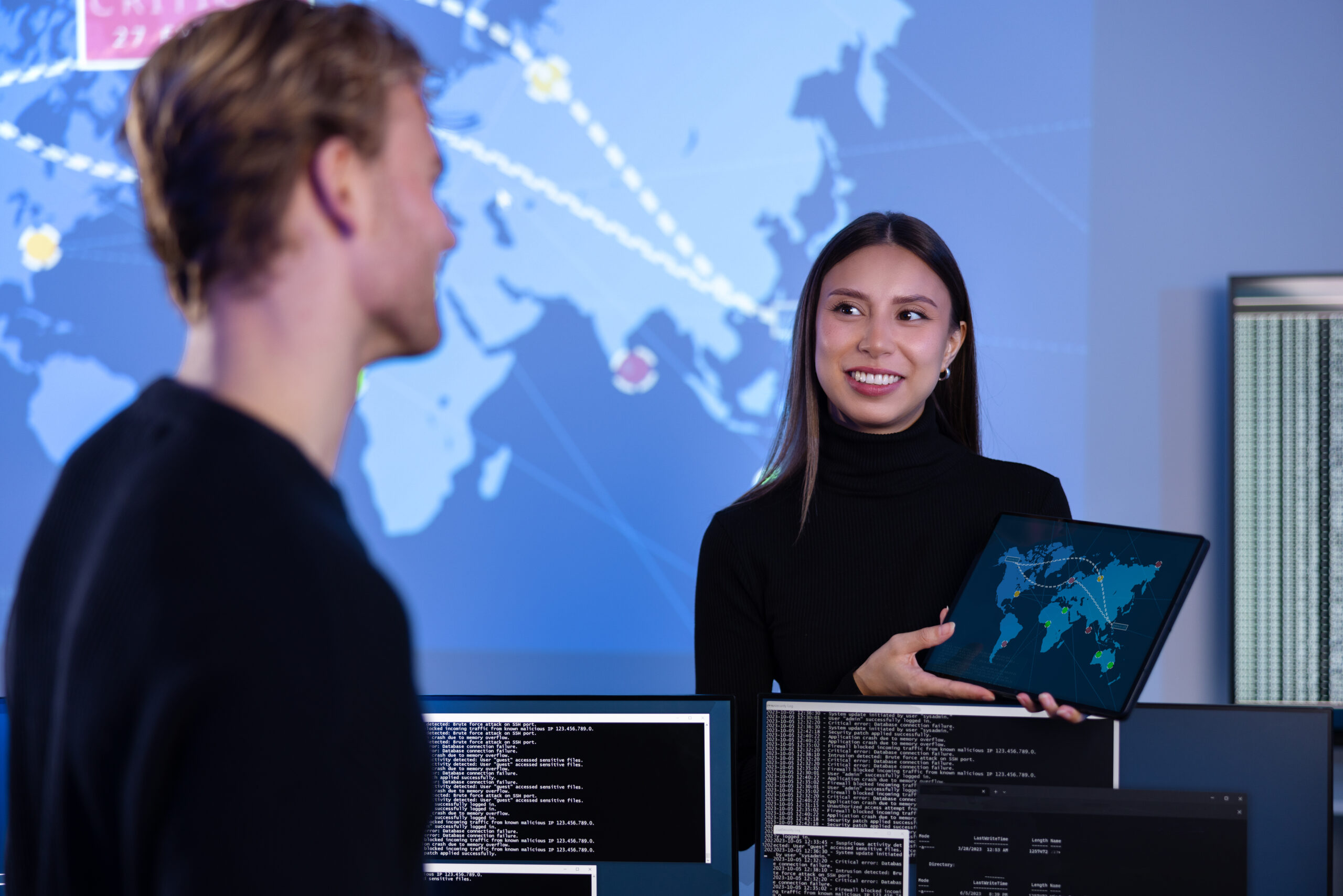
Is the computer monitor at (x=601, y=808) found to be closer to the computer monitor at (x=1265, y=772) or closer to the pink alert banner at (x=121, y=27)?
the computer monitor at (x=1265, y=772)

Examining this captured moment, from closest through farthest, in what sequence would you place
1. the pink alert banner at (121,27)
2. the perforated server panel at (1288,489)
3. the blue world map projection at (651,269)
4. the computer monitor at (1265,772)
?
1. the computer monitor at (1265,772)
2. the perforated server panel at (1288,489)
3. the blue world map projection at (651,269)
4. the pink alert banner at (121,27)

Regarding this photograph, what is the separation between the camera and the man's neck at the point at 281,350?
511 mm

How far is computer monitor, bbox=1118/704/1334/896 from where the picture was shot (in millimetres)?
974

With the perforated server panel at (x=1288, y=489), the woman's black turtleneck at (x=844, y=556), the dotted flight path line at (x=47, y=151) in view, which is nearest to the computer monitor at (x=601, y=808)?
the woman's black turtleneck at (x=844, y=556)

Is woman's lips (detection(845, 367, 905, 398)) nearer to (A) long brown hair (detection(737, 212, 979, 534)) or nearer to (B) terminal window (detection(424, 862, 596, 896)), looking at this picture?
(A) long brown hair (detection(737, 212, 979, 534))

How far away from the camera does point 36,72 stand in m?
Result: 2.67

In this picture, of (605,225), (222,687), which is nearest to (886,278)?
(222,687)

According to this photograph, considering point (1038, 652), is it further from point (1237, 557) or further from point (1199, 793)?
point (1237, 557)

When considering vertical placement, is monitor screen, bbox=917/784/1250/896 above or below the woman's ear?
below

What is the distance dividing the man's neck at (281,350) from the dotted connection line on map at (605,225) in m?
2.01

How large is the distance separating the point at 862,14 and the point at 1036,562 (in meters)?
1.80

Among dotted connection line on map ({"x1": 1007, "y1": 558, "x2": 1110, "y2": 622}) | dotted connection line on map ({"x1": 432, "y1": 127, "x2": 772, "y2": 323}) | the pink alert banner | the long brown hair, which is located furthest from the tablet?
the pink alert banner

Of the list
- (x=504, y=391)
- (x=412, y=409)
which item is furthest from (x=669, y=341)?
(x=412, y=409)

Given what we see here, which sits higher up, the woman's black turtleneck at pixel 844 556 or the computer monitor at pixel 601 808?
the woman's black turtleneck at pixel 844 556
